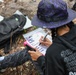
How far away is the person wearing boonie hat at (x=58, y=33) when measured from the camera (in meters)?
2.51

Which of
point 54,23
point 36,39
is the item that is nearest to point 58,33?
point 54,23

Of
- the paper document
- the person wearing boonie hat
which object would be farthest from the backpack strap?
the paper document

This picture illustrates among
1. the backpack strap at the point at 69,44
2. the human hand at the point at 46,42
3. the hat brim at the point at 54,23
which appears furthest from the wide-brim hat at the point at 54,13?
the human hand at the point at 46,42

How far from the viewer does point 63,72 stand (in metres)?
2.60

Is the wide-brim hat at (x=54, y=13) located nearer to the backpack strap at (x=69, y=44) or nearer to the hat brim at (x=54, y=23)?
the hat brim at (x=54, y=23)

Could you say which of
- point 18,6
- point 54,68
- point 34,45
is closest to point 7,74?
point 34,45

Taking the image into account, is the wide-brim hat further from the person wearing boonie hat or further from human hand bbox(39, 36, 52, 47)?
human hand bbox(39, 36, 52, 47)

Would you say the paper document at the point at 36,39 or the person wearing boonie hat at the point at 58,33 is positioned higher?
the person wearing boonie hat at the point at 58,33

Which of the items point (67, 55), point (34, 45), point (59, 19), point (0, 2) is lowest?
point (0, 2)

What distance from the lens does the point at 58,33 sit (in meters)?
2.64

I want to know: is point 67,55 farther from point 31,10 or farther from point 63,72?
point 31,10

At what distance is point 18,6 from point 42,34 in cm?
120

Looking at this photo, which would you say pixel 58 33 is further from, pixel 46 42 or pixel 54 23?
pixel 46 42

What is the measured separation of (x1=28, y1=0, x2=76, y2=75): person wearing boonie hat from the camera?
2508 mm
